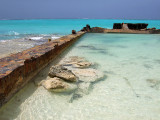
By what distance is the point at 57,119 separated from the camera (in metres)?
1.89

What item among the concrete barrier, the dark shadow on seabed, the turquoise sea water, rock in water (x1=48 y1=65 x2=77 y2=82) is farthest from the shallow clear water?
the turquoise sea water

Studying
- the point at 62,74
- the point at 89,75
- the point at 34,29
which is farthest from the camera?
the point at 34,29

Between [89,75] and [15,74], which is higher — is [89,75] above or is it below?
below

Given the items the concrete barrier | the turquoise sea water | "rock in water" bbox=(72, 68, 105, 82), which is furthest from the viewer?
the turquoise sea water

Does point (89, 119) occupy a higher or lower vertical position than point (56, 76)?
lower

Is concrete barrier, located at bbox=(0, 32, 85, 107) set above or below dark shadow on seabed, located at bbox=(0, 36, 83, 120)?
above

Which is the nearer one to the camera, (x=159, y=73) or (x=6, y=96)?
(x=6, y=96)

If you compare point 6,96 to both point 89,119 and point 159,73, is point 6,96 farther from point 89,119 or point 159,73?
point 159,73

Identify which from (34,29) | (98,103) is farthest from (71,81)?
(34,29)

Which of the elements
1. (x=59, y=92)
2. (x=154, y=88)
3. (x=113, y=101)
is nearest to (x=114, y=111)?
(x=113, y=101)

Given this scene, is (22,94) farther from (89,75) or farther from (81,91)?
(89,75)

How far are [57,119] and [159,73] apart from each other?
8.42 feet

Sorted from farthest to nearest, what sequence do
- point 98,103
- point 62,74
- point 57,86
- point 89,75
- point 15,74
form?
point 89,75, point 62,74, point 57,86, point 15,74, point 98,103

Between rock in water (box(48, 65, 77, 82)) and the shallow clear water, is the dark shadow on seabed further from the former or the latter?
rock in water (box(48, 65, 77, 82))
